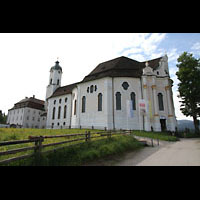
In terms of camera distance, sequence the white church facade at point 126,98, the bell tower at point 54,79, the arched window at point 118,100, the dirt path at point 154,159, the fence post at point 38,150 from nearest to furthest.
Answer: the fence post at point 38,150, the dirt path at point 154,159, the white church facade at point 126,98, the arched window at point 118,100, the bell tower at point 54,79

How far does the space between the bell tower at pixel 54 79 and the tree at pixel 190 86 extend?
36171 mm

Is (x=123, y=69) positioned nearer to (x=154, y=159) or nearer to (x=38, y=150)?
(x=154, y=159)

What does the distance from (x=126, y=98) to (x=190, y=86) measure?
12068mm

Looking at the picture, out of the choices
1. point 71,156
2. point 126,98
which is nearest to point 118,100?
point 126,98

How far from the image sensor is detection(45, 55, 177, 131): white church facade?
22.0 meters

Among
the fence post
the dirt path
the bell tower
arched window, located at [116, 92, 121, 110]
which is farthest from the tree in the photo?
the bell tower

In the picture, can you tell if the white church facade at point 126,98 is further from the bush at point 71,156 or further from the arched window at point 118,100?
the bush at point 71,156

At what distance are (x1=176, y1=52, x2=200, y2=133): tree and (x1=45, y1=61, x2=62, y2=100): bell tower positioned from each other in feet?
119

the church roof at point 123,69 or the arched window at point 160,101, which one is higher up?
the church roof at point 123,69

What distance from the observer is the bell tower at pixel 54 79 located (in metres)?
43.3

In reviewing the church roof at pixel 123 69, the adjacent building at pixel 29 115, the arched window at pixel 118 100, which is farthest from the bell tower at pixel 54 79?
the arched window at pixel 118 100

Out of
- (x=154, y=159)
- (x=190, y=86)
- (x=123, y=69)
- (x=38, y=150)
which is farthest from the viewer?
(x=123, y=69)

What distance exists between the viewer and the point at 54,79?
44.1 metres

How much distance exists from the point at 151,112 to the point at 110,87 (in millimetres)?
8569
